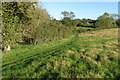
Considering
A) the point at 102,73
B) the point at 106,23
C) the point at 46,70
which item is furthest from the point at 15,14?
the point at 106,23

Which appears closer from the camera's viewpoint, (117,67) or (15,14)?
(117,67)

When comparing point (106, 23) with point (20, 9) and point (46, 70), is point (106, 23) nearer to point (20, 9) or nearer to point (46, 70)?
point (20, 9)

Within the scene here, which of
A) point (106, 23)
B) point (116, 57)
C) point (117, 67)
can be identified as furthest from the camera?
point (106, 23)

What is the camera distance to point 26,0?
1708 cm

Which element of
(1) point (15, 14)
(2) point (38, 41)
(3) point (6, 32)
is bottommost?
(2) point (38, 41)

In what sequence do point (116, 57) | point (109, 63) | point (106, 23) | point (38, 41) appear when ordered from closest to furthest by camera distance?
1. point (109, 63)
2. point (116, 57)
3. point (38, 41)
4. point (106, 23)

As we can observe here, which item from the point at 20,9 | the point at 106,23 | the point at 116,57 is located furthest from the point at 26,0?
the point at 106,23

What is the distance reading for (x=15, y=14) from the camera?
17.2m

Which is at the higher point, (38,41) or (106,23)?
(106,23)

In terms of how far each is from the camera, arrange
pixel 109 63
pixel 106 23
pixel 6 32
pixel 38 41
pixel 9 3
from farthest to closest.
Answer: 1. pixel 106 23
2. pixel 38 41
3. pixel 6 32
4. pixel 9 3
5. pixel 109 63

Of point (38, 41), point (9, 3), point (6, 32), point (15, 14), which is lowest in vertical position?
point (38, 41)

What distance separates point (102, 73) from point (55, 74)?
2.84 m

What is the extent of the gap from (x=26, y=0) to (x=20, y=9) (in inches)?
71.1

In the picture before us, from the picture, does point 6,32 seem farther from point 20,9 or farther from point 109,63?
point 109,63
